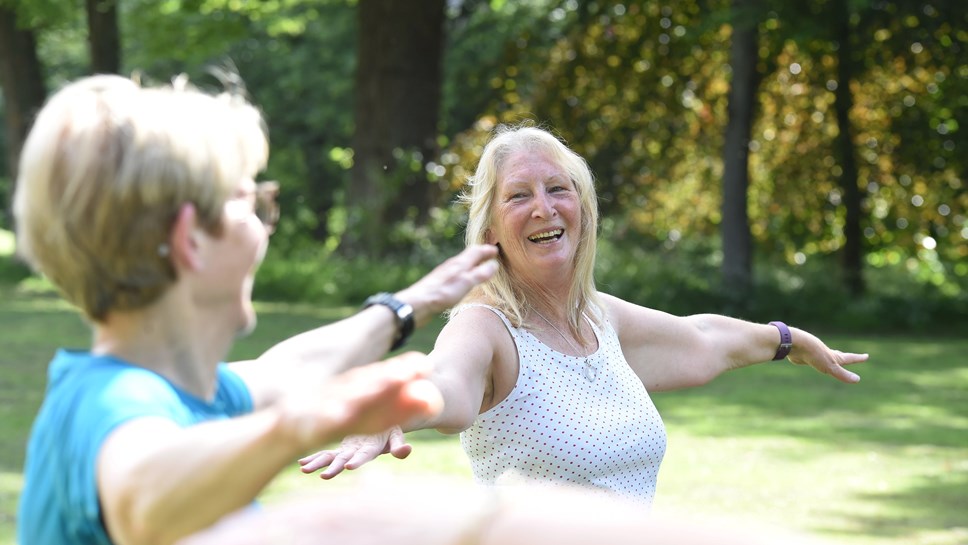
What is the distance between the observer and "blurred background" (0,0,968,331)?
733 inches

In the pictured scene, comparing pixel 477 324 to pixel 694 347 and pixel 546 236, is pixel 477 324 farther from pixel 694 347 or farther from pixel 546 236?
pixel 694 347

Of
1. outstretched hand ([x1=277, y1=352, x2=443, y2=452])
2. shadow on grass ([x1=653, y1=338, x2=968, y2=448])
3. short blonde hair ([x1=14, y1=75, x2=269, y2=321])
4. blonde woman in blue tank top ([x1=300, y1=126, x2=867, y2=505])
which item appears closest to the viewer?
outstretched hand ([x1=277, y1=352, x2=443, y2=452])

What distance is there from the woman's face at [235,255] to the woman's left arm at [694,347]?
2295mm

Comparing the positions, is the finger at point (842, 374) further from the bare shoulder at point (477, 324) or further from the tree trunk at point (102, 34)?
the tree trunk at point (102, 34)

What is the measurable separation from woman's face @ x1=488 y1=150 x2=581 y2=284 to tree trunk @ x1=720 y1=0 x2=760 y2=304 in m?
14.6

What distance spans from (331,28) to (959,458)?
1017 inches

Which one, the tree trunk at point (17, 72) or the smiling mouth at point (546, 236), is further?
the tree trunk at point (17, 72)

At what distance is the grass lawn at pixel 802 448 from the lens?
7.86 meters

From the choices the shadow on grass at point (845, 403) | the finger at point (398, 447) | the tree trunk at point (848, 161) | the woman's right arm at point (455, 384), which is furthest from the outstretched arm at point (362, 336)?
the tree trunk at point (848, 161)

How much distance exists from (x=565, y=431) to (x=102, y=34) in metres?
22.5

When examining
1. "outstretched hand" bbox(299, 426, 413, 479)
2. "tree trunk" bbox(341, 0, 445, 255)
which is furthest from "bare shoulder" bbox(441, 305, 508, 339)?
"tree trunk" bbox(341, 0, 445, 255)

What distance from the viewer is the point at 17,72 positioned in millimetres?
29328

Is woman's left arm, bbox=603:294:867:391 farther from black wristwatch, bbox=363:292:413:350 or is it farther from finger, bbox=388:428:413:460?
black wristwatch, bbox=363:292:413:350

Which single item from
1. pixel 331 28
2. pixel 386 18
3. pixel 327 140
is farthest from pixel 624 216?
pixel 327 140
